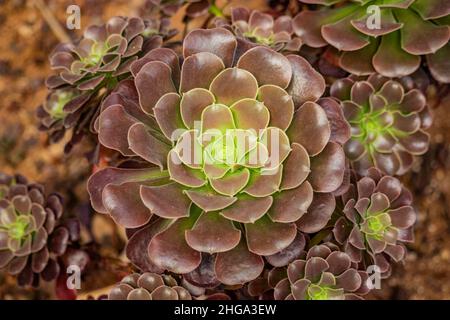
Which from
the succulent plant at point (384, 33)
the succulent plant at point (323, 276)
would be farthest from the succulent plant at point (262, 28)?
the succulent plant at point (323, 276)

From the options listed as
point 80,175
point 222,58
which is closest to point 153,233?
point 222,58

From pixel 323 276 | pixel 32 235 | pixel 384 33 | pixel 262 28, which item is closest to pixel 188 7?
pixel 262 28

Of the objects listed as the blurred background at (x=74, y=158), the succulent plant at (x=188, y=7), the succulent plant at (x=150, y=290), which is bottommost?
the blurred background at (x=74, y=158)

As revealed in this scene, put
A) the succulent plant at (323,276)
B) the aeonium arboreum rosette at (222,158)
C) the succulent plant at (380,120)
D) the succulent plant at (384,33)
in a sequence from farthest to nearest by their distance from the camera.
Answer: the succulent plant at (380,120), the succulent plant at (384,33), the succulent plant at (323,276), the aeonium arboreum rosette at (222,158)

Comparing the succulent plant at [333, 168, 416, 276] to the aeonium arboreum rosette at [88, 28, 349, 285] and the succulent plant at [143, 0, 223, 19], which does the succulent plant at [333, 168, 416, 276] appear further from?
the succulent plant at [143, 0, 223, 19]

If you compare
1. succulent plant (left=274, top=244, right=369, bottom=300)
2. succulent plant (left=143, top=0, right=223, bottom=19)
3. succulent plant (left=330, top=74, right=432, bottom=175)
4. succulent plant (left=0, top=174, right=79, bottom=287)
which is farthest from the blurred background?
succulent plant (left=274, top=244, right=369, bottom=300)

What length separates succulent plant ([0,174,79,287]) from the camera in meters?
1.41

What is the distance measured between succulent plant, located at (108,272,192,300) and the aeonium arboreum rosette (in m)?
0.06

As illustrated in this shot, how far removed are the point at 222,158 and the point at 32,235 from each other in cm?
66

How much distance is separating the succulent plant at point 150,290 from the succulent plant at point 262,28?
612 mm

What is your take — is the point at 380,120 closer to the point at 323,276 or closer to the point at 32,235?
the point at 323,276

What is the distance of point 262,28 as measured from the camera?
143 cm

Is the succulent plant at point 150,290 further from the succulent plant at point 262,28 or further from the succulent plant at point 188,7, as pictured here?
the succulent plant at point 188,7

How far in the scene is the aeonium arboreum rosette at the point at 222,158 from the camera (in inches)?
39.3
